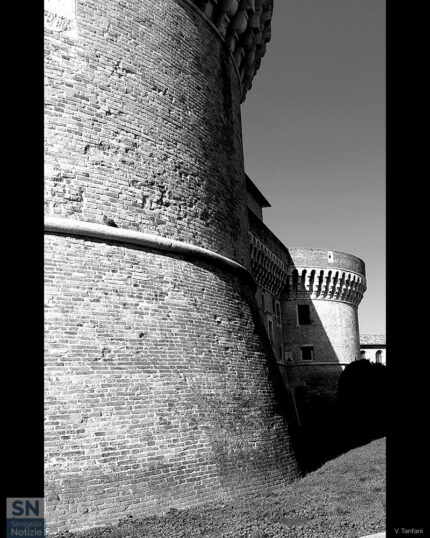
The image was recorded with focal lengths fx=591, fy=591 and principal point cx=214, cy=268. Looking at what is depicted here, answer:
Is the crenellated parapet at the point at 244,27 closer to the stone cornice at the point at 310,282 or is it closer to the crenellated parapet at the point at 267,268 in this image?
the crenellated parapet at the point at 267,268

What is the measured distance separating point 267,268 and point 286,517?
17395 mm

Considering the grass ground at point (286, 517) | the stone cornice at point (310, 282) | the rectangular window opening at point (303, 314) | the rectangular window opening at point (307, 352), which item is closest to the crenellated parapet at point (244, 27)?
the grass ground at point (286, 517)

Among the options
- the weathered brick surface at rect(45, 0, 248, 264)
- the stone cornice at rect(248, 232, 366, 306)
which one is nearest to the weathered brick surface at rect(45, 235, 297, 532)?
the weathered brick surface at rect(45, 0, 248, 264)

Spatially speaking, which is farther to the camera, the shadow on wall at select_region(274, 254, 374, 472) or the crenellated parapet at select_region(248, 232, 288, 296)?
the shadow on wall at select_region(274, 254, 374, 472)

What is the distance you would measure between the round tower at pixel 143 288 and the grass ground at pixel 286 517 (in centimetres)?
32

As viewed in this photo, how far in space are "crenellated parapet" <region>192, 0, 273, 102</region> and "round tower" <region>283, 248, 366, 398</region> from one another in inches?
638

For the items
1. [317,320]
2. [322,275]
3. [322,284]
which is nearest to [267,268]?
[322,275]

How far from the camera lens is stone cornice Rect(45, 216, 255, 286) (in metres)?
7.77

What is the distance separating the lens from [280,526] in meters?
6.90

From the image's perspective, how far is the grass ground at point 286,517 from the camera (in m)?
6.51

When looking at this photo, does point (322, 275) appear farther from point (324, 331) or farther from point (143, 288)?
point (143, 288)

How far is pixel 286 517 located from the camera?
7406 millimetres

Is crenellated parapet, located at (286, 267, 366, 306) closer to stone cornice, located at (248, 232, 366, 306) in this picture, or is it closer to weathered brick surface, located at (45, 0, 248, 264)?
stone cornice, located at (248, 232, 366, 306)
